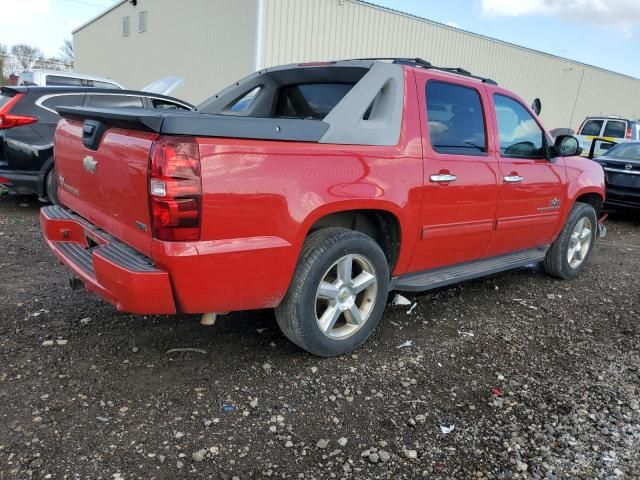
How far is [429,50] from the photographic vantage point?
17578mm

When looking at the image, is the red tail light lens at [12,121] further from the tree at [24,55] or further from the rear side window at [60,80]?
the tree at [24,55]

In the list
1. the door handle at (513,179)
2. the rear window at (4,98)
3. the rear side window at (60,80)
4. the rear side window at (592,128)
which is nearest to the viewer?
the door handle at (513,179)

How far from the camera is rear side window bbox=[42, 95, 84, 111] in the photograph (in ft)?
21.0

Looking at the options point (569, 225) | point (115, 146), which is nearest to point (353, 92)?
point (115, 146)

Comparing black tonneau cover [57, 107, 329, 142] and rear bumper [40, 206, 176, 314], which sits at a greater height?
black tonneau cover [57, 107, 329, 142]

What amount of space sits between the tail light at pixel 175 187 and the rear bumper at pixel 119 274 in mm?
222

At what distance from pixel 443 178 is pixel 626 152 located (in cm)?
768

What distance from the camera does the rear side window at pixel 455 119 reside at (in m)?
3.45

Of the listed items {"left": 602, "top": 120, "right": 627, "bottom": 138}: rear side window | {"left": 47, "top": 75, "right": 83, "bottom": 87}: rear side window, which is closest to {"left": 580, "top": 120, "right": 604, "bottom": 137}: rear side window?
{"left": 602, "top": 120, "right": 627, "bottom": 138}: rear side window

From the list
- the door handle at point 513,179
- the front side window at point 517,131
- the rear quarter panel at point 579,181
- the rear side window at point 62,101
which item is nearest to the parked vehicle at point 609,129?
the rear quarter panel at point 579,181

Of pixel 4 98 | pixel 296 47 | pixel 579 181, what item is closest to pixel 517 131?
pixel 579 181

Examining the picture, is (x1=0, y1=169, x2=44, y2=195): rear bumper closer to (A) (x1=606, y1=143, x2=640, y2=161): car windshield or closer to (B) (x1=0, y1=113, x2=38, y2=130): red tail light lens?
(B) (x1=0, y1=113, x2=38, y2=130): red tail light lens

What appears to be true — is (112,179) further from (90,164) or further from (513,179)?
(513,179)

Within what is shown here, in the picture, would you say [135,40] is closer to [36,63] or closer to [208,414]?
[208,414]
